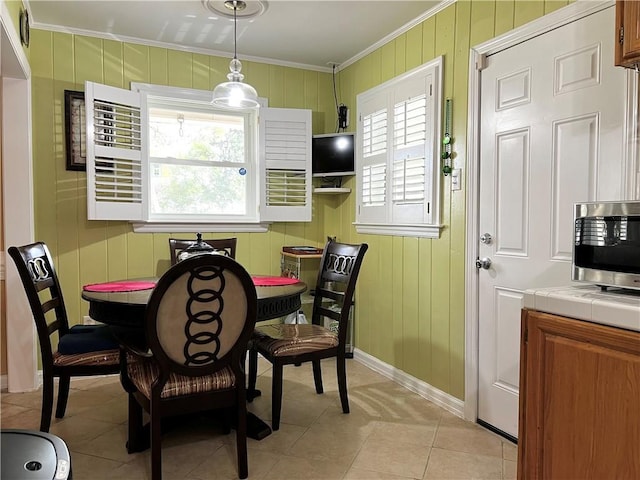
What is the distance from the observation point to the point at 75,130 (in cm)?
324

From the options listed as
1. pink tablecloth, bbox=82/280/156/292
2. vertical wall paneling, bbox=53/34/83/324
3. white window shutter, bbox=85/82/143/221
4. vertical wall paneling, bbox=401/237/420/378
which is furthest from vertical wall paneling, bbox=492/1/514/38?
vertical wall paneling, bbox=53/34/83/324

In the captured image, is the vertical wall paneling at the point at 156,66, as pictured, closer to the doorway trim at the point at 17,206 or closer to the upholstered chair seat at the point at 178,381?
the doorway trim at the point at 17,206

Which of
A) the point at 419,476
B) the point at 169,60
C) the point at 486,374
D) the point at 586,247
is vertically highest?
the point at 169,60

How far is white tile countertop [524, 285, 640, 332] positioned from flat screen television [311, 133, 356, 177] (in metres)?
2.35

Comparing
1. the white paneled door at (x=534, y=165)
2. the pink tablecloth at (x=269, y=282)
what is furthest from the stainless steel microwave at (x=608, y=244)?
the pink tablecloth at (x=269, y=282)

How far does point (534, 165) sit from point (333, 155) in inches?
74.5

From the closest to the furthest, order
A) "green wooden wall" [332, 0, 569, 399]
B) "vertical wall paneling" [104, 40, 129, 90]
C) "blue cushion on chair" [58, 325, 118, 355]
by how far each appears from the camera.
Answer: "blue cushion on chair" [58, 325, 118, 355] → "green wooden wall" [332, 0, 569, 399] → "vertical wall paneling" [104, 40, 129, 90]

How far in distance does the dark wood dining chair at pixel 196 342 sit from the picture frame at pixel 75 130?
183cm

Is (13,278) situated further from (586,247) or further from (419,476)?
(586,247)

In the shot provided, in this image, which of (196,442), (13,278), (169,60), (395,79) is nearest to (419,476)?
(196,442)

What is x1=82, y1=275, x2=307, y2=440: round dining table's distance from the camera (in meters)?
2.10

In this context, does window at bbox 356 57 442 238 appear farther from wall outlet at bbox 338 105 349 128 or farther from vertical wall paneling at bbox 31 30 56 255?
vertical wall paneling at bbox 31 30 56 255

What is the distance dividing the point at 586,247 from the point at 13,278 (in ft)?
10.7

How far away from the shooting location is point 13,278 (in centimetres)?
299
